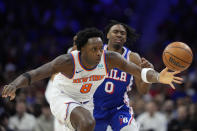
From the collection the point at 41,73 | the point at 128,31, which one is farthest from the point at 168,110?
the point at 41,73

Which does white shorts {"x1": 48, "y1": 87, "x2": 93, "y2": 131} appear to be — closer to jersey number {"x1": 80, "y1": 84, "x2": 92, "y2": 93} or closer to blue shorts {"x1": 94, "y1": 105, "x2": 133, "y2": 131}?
jersey number {"x1": 80, "y1": 84, "x2": 92, "y2": 93}

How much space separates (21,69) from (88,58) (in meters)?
7.52

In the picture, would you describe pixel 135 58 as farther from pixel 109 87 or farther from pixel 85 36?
pixel 85 36

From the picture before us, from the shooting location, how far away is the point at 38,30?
43.0 feet

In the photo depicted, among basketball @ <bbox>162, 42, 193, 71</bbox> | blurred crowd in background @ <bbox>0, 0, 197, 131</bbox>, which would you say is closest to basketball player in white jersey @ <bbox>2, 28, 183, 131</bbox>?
basketball @ <bbox>162, 42, 193, 71</bbox>

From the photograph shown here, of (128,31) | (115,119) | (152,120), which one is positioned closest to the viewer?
(115,119)

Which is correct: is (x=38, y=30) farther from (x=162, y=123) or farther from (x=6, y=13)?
(x=162, y=123)

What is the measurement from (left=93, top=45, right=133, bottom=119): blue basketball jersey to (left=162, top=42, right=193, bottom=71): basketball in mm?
1280

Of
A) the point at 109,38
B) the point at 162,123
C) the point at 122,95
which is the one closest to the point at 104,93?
the point at 122,95

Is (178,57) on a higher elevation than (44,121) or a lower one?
higher

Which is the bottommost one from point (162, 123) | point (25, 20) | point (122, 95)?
point (162, 123)

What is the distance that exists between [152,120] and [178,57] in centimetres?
527

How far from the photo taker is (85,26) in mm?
13367

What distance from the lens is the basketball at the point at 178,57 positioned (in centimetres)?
468
